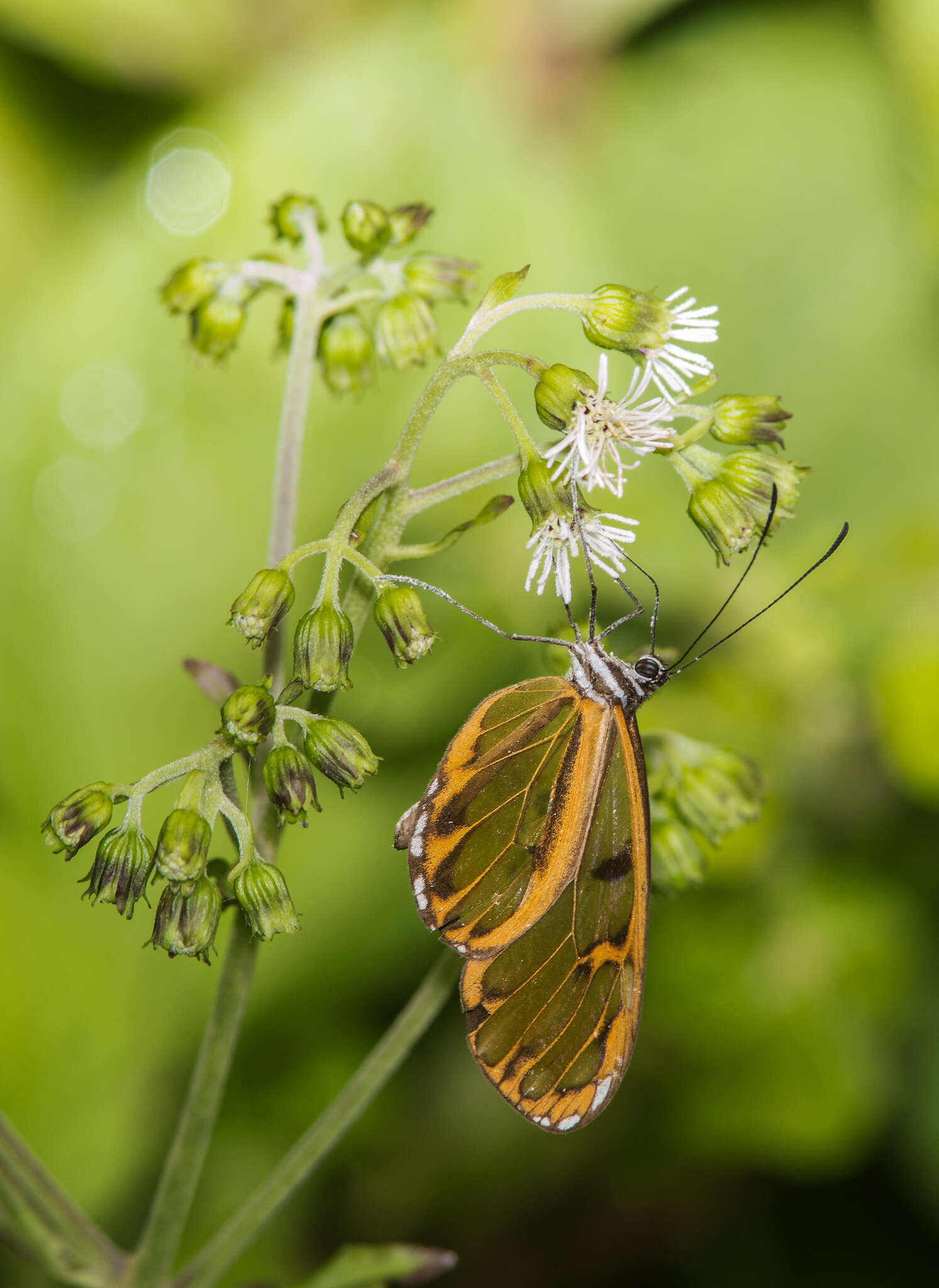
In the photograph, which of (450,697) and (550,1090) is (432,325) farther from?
(450,697)

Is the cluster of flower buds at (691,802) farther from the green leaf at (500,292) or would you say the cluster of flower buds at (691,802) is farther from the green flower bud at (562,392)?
the green leaf at (500,292)

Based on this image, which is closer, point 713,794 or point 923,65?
point 713,794

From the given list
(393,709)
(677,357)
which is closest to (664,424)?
(677,357)

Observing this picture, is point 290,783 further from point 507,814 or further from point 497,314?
point 497,314

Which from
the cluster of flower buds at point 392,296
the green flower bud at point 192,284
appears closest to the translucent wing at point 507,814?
the cluster of flower buds at point 392,296

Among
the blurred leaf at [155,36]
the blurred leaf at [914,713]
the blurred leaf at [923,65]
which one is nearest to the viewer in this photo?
the blurred leaf at [914,713]

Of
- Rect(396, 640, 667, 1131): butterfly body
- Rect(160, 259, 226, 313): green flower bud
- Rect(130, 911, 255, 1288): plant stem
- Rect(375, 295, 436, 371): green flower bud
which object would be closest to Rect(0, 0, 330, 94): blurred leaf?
Rect(160, 259, 226, 313): green flower bud

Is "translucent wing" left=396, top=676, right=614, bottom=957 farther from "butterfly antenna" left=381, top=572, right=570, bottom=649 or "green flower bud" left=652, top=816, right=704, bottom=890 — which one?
"green flower bud" left=652, top=816, right=704, bottom=890

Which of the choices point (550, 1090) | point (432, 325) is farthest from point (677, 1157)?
point (432, 325)
